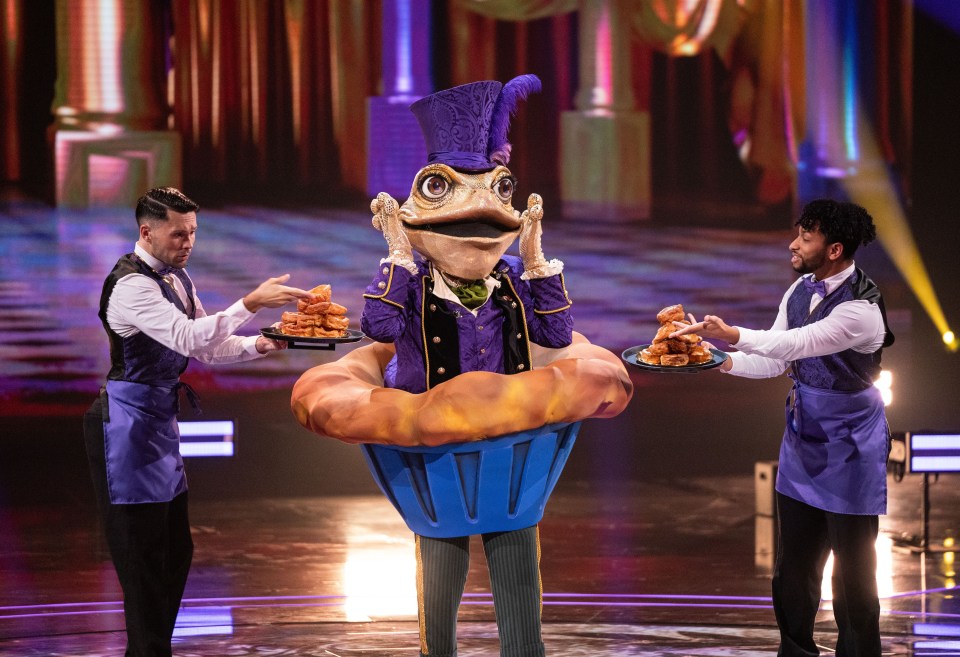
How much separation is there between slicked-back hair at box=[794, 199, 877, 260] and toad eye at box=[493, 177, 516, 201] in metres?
0.89

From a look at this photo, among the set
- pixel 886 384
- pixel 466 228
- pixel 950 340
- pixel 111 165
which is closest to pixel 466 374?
pixel 466 228

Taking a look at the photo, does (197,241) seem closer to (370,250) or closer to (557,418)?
(370,250)

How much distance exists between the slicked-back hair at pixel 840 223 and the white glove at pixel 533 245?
30.8 inches

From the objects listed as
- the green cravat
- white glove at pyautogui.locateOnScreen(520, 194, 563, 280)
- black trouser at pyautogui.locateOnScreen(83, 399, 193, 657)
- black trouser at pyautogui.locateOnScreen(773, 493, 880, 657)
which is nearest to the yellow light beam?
black trouser at pyautogui.locateOnScreen(773, 493, 880, 657)

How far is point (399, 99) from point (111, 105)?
1.53 m

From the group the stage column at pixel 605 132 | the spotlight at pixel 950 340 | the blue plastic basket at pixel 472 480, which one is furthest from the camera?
the spotlight at pixel 950 340

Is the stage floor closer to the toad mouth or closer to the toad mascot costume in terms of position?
the toad mascot costume

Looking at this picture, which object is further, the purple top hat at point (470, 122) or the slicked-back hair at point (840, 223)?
the slicked-back hair at point (840, 223)

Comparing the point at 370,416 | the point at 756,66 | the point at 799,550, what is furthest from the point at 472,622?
the point at 756,66

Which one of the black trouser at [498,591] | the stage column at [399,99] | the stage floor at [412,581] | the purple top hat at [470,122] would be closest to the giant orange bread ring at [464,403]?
the black trouser at [498,591]

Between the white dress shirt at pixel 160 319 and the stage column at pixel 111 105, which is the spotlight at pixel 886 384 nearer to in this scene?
the stage column at pixel 111 105

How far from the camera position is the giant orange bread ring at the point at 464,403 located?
325 cm

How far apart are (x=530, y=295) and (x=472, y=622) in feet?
5.11

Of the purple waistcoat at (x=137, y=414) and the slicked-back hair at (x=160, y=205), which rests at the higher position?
the slicked-back hair at (x=160, y=205)
